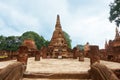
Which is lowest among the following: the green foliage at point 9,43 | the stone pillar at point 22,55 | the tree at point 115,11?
the stone pillar at point 22,55

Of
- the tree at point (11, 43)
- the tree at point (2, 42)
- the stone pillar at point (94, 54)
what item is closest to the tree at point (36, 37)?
the tree at point (11, 43)

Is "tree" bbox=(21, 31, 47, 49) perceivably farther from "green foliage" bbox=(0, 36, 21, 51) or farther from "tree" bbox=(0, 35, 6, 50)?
"tree" bbox=(0, 35, 6, 50)

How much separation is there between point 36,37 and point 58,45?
20845mm

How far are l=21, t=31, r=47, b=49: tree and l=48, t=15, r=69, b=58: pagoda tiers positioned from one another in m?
15.5

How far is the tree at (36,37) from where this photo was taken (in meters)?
52.8

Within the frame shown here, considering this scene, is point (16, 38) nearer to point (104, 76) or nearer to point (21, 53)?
point (21, 53)

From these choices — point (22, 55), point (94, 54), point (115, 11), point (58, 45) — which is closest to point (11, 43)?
point (58, 45)

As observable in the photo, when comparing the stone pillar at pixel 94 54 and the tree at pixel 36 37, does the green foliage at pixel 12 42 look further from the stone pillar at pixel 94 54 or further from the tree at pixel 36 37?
the stone pillar at pixel 94 54

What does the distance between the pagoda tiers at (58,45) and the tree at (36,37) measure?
15.5 meters

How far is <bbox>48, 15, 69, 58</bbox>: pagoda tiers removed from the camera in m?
33.7

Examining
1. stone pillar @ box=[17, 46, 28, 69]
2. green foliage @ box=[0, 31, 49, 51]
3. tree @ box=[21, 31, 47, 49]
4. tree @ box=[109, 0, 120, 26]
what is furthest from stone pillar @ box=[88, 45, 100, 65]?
tree @ box=[21, 31, 47, 49]

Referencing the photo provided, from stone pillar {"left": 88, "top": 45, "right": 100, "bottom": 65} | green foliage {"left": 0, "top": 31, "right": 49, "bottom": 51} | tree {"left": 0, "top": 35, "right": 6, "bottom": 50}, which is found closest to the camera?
stone pillar {"left": 88, "top": 45, "right": 100, "bottom": 65}

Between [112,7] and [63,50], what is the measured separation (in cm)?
1112

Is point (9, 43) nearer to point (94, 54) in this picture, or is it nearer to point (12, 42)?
point (12, 42)
